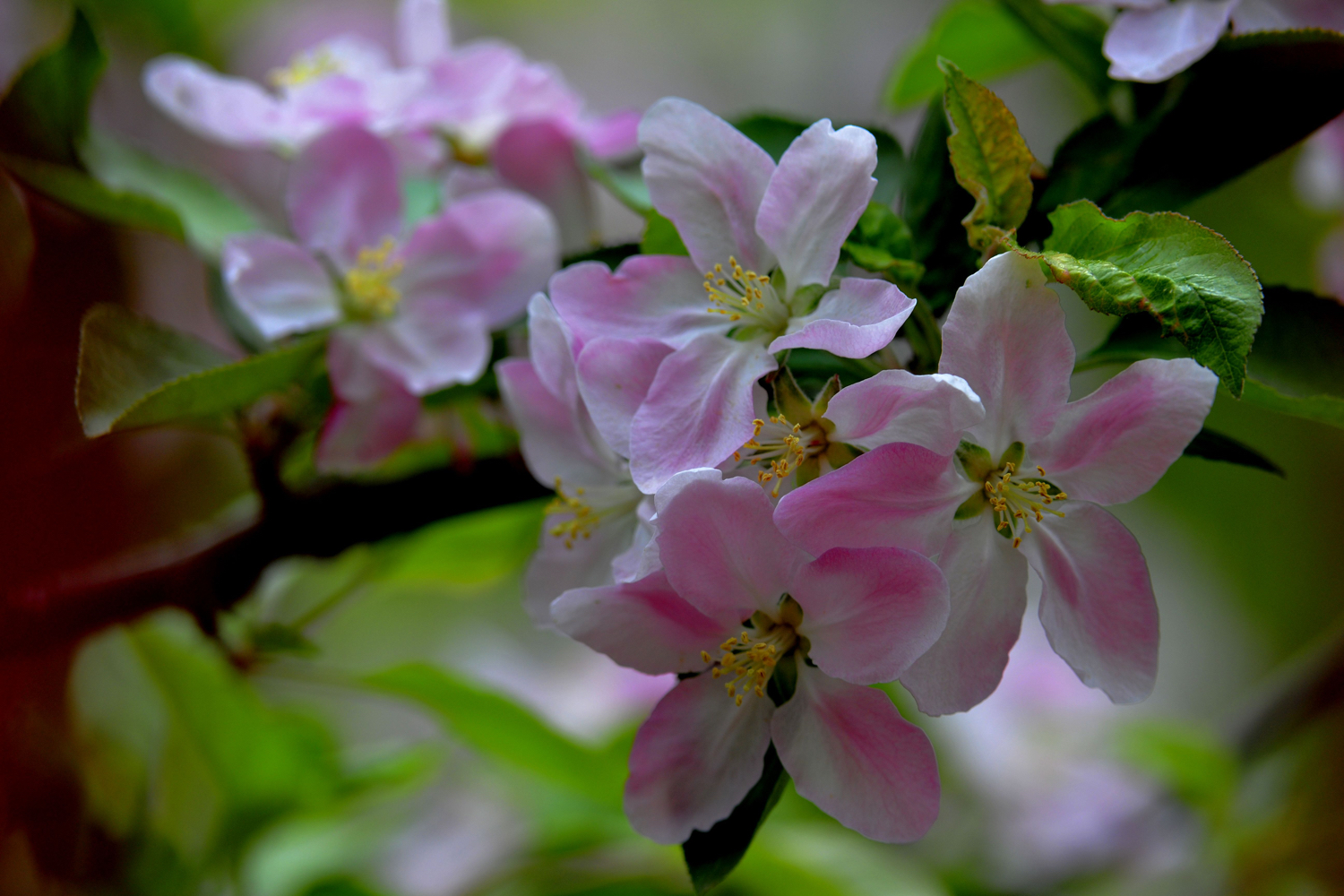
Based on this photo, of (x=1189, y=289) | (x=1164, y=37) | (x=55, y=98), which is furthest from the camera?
(x=55, y=98)

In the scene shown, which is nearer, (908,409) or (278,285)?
(908,409)

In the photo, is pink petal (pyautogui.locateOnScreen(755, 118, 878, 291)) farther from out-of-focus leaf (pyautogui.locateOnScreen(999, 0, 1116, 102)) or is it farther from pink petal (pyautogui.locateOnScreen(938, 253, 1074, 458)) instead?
out-of-focus leaf (pyautogui.locateOnScreen(999, 0, 1116, 102))

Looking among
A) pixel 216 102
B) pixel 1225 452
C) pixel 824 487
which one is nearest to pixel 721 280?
pixel 824 487

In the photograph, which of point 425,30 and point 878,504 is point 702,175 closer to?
point 878,504

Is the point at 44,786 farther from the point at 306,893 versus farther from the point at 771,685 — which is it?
the point at 771,685

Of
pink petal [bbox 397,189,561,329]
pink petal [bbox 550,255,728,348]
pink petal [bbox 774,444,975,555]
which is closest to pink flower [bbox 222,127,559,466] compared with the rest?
pink petal [bbox 397,189,561,329]

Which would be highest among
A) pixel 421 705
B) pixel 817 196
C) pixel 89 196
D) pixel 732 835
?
pixel 817 196

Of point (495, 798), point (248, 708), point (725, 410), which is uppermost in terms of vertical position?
point (725, 410)

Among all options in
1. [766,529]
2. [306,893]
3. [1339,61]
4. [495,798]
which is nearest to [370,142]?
[766,529]
